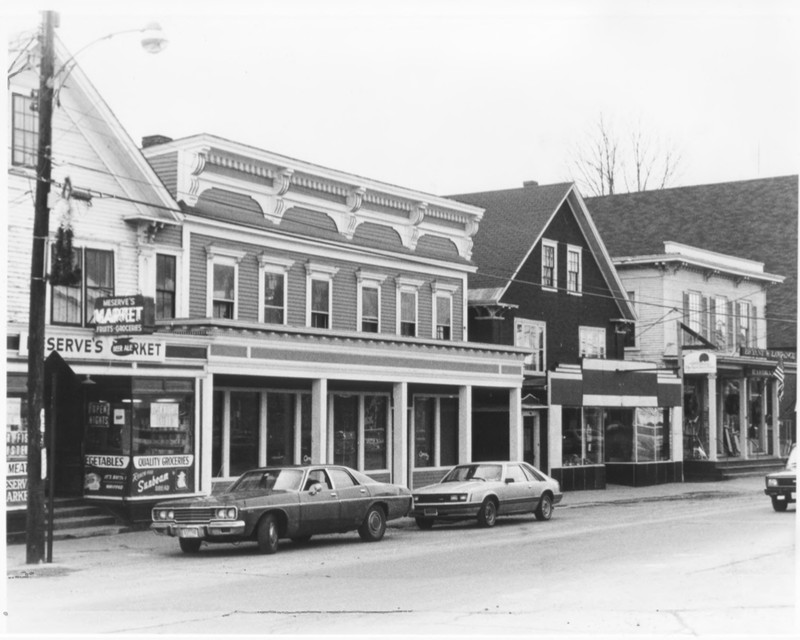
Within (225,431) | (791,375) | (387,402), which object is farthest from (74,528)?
(791,375)

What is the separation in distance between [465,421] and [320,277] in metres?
5.84

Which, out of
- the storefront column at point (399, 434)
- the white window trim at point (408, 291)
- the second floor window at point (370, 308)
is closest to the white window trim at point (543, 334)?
the white window trim at point (408, 291)

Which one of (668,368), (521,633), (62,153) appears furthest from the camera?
(668,368)

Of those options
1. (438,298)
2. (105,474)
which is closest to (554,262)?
(438,298)

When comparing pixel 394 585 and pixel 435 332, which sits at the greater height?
pixel 435 332

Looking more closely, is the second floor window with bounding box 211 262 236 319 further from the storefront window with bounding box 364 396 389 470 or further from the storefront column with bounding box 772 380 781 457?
the storefront column with bounding box 772 380 781 457

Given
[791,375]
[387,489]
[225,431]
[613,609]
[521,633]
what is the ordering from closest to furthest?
[521,633]
[613,609]
[387,489]
[225,431]
[791,375]

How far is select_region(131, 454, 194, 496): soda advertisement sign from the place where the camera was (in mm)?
23219

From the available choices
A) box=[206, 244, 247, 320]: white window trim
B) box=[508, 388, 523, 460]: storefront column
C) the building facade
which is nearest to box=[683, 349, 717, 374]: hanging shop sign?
the building facade

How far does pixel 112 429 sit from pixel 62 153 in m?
5.52

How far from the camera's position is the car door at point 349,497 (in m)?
21.0

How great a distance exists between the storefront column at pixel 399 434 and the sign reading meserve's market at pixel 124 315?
31.7 ft

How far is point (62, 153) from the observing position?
23719 mm

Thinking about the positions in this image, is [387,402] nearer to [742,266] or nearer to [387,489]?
[387,489]
